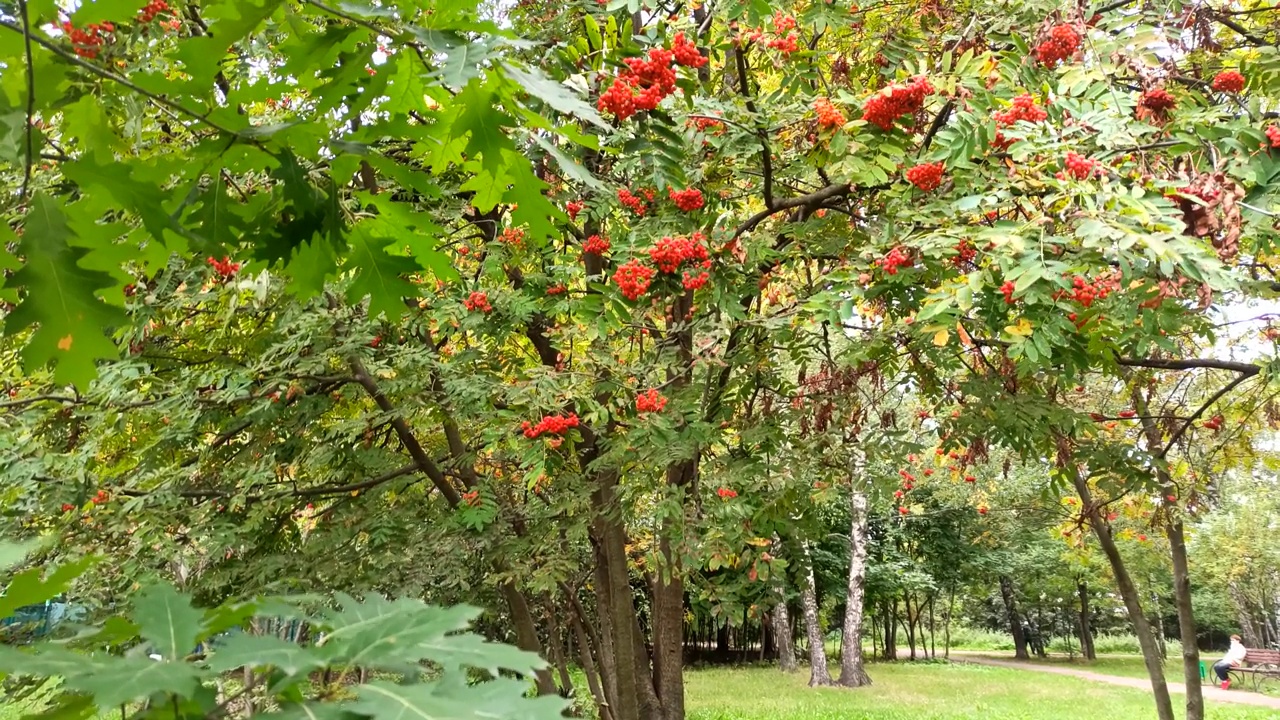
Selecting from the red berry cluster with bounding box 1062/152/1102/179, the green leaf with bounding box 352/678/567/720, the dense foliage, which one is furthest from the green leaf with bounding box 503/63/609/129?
the red berry cluster with bounding box 1062/152/1102/179

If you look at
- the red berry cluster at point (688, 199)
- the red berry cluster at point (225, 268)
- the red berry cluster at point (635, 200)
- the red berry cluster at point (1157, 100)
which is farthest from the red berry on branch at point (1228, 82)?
the red berry cluster at point (225, 268)

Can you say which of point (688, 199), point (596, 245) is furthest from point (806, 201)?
point (596, 245)

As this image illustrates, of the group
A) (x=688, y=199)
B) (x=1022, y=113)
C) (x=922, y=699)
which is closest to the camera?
(x=1022, y=113)

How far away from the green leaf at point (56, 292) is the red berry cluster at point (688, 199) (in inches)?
110

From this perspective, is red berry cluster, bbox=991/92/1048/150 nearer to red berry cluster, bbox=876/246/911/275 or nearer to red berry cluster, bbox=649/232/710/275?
red berry cluster, bbox=876/246/911/275

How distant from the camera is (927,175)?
3348 mm

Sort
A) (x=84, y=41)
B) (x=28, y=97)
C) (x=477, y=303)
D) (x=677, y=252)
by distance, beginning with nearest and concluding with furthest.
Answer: (x=28, y=97), (x=84, y=41), (x=677, y=252), (x=477, y=303)

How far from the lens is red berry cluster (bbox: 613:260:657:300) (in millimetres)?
3543

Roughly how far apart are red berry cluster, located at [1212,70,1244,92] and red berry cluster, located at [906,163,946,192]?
1456mm

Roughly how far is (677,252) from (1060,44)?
1823 mm

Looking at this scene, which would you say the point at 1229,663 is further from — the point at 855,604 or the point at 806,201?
the point at 806,201

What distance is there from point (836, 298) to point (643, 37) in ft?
4.50

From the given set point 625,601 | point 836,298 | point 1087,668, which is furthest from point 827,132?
point 1087,668

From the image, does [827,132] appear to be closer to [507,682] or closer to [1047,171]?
[1047,171]
